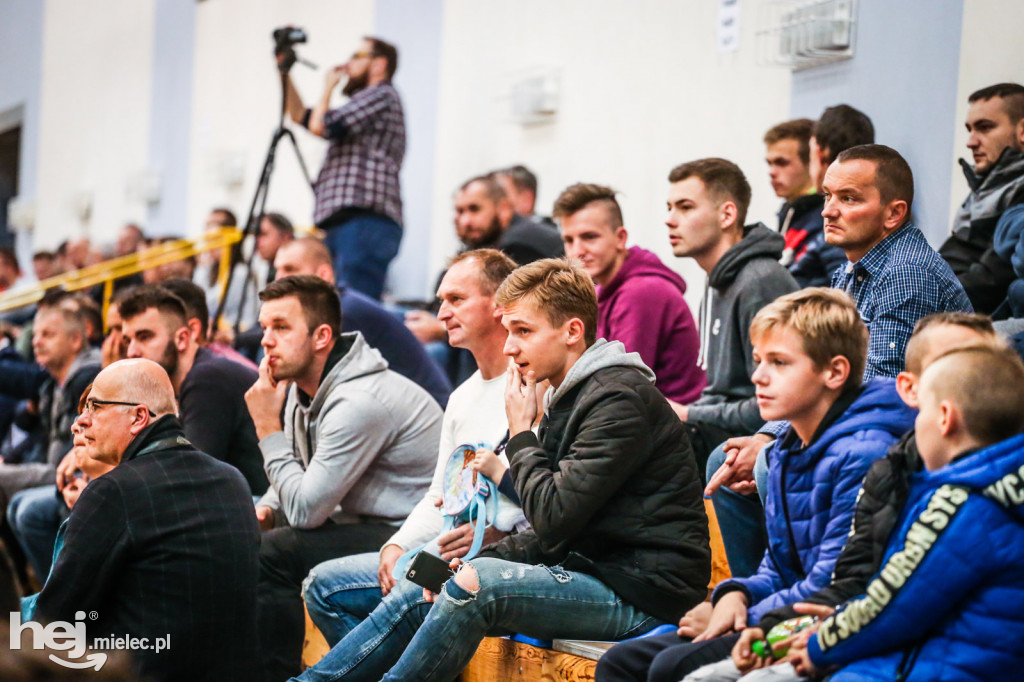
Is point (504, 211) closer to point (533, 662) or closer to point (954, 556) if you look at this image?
point (533, 662)

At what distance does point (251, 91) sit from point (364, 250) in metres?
3.25

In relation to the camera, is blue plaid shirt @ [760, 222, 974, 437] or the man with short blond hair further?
the man with short blond hair

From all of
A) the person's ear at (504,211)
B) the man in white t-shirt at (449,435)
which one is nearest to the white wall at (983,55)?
the man in white t-shirt at (449,435)

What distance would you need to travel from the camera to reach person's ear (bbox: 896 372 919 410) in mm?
2221

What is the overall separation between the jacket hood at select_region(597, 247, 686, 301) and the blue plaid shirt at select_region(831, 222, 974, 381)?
0.98m

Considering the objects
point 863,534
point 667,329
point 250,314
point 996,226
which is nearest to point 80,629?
point 863,534

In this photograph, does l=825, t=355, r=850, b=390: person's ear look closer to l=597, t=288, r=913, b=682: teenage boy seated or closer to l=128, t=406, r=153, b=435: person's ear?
l=597, t=288, r=913, b=682: teenage boy seated

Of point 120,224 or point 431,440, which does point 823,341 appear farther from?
point 120,224

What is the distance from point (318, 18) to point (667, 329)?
5164 millimetres

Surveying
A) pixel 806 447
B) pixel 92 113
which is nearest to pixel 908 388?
pixel 806 447

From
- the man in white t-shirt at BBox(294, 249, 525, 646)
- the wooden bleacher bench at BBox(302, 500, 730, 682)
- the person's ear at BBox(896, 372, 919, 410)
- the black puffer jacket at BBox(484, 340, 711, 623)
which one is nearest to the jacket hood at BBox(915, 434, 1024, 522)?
the person's ear at BBox(896, 372, 919, 410)

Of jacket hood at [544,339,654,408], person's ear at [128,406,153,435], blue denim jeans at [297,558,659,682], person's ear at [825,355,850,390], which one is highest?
person's ear at [825,355,850,390]

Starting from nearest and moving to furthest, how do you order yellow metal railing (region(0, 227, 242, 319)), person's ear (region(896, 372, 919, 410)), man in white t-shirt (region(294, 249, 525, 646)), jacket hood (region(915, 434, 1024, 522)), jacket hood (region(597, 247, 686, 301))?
1. jacket hood (region(915, 434, 1024, 522))
2. person's ear (region(896, 372, 919, 410))
3. man in white t-shirt (region(294, 249, 525, 646))
4. jacket hood (region(597, 247, 686, 301))
5. yellow metal railing (region(0, 227, 242, 319))

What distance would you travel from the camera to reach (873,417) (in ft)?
7.72
